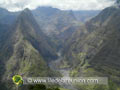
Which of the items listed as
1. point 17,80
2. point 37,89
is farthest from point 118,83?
point 37,89

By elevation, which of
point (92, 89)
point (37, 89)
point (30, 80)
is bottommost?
point (92, 89)

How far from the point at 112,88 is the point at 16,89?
132 metres

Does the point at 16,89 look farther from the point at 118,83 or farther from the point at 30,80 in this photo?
the point at 118,83

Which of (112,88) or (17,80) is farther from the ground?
(17,80)

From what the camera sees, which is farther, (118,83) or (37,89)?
(118,83)

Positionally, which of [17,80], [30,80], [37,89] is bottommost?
[30,80]

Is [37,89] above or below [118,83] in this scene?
above

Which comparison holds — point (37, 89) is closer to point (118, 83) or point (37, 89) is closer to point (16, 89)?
point (16, 89)

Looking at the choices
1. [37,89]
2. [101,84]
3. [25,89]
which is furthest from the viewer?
[101,84]

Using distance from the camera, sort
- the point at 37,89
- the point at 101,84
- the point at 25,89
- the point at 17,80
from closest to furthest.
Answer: the point at 37,89 < the point at 17,80 < the point at 25,89 < the point at 101,84

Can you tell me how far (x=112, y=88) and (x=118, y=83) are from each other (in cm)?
1608

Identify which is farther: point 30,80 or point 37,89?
point 30,80

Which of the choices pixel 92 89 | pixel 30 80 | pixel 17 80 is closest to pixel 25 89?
pixel 30 80

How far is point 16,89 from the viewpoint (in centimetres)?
19812
